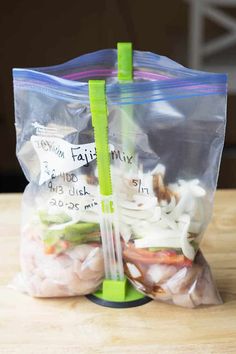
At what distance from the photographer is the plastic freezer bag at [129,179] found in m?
0.51

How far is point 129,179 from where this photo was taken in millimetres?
531

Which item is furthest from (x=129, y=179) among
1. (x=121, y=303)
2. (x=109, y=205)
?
(x=121, y=303)

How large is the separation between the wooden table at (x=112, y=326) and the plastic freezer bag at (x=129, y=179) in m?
0.02

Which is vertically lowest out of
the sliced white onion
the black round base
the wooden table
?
the wooden table

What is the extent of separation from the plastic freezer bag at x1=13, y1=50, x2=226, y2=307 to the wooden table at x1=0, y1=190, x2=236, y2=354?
17 mm

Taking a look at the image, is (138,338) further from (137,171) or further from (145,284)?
(137,171)

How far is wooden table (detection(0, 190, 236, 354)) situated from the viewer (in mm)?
515

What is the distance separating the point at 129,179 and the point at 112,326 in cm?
16

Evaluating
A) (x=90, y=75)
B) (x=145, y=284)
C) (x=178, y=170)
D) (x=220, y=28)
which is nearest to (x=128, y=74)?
(x=90, y=75)

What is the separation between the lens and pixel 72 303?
0.58 m

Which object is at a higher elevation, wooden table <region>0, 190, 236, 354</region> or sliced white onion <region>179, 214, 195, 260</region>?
sliced white onion <region>179, 214, 195, 260</region>

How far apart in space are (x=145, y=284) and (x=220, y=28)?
189cm

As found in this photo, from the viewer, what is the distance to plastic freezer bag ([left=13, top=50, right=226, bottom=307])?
0.51 meters

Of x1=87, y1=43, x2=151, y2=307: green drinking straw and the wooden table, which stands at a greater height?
x1=87, y1=43, x2=151, y2=307: green drinking straw
